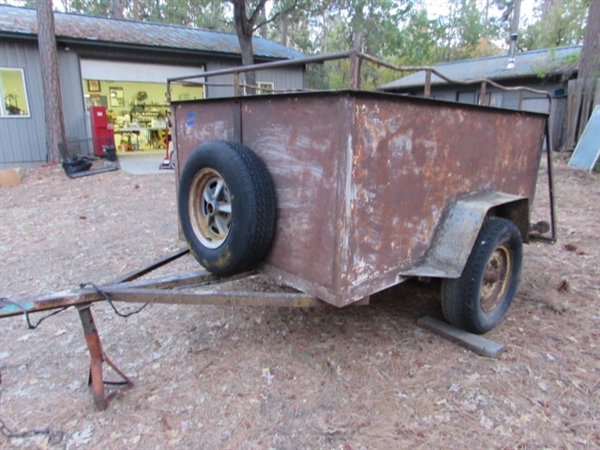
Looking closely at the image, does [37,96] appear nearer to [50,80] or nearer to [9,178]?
[50,80]

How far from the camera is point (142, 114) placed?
18.5 meters

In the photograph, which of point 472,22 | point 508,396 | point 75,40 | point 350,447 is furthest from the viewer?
point 472,22

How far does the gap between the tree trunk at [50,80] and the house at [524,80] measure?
34.0ft

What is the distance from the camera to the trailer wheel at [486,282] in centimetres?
261

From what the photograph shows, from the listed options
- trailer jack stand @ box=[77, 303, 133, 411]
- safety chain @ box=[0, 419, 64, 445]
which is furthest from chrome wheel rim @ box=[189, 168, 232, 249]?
safety chain @ box=[0, 419, 64, 445]

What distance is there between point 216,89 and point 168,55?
5.70 feet

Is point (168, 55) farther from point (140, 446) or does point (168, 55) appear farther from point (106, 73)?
point (140, 446)

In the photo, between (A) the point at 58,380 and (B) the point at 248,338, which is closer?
(A) the point at 58,380

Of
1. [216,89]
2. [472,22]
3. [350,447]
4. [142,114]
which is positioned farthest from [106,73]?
[472,22]

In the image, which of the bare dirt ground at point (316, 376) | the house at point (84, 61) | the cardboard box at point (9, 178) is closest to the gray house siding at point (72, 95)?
the house at point (84, 61)

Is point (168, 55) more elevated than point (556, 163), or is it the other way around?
point (168, 55)

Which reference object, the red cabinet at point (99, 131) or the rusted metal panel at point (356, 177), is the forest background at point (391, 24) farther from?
the rusted metal panel at point (356, 177)

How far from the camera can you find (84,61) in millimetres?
11820

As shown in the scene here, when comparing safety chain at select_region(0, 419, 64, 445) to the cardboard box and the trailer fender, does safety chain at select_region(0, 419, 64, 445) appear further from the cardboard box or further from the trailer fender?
the cardboard box
